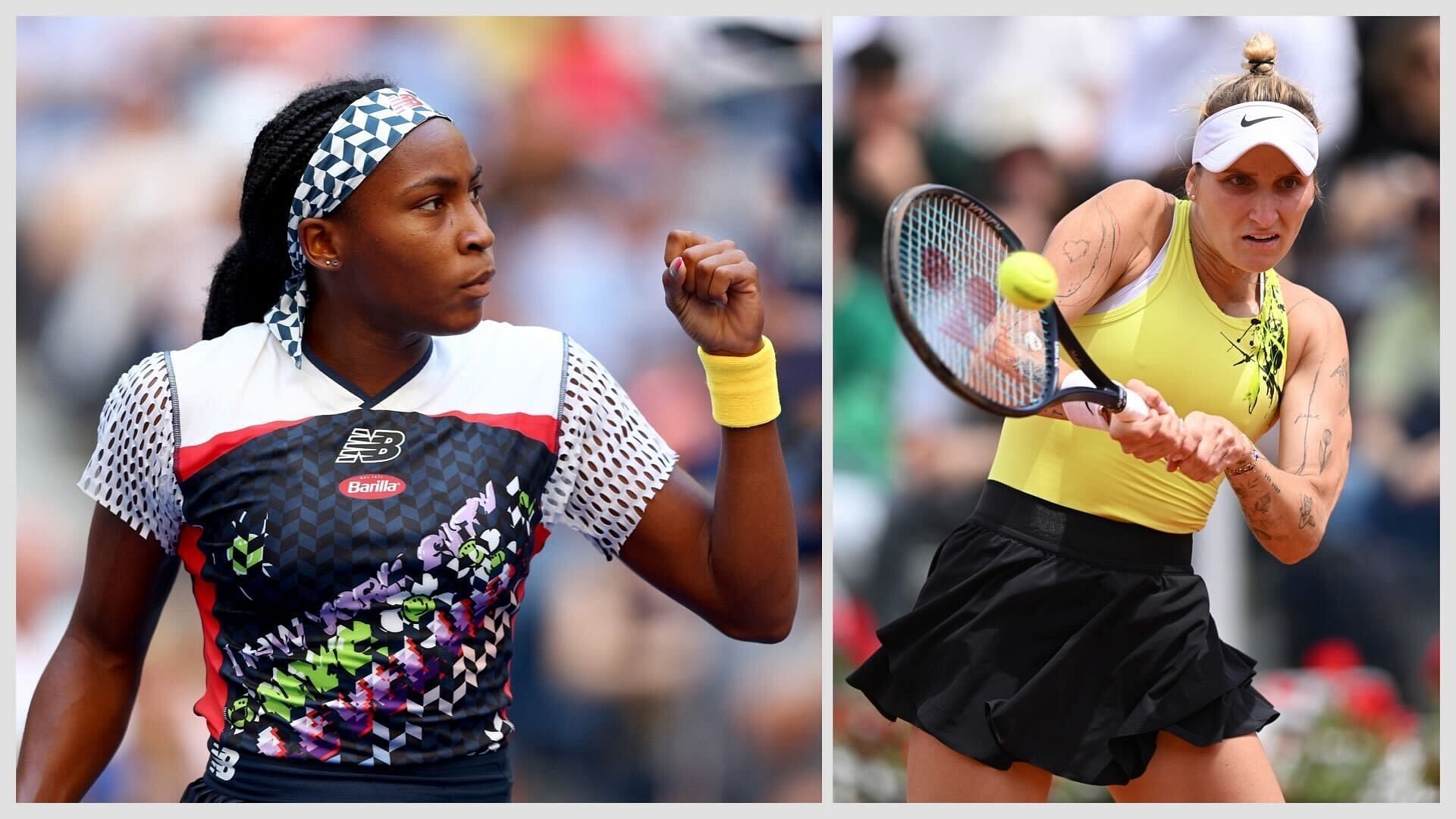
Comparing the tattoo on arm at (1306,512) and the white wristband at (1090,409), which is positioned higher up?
the white wristband at (1090,409)

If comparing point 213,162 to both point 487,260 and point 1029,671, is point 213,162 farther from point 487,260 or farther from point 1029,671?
point 1029,671

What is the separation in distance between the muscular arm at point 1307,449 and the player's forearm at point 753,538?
85cm

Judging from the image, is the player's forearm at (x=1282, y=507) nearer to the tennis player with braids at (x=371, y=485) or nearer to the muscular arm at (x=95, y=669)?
the tennis player with braids at (x=371, y=485)

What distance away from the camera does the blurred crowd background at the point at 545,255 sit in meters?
4.29

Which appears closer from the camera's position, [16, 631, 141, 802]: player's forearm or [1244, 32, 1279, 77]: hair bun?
[16, 631, 141, 802]: player's forearm

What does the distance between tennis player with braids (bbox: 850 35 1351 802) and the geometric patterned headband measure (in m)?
1.18

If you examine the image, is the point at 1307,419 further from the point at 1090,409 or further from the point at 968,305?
the point at 968,305

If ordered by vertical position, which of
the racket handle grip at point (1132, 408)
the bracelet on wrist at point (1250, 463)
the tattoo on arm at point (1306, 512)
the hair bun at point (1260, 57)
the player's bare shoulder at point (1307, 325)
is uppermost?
the hair bun at point (1260, 57)

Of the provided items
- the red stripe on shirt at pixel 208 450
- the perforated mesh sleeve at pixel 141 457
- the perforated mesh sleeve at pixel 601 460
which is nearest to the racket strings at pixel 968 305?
the perforated mesh sleeve at pixel 601 460

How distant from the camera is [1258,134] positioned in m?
2.88


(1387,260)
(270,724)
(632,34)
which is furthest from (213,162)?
(1387,260)

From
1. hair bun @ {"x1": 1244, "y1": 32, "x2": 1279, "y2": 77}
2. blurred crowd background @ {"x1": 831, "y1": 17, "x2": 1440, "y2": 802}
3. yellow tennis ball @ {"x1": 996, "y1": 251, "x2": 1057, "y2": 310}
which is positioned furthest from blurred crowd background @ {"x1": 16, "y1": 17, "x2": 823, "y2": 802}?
yellow tennis ball @ {"x1": 996, "y1": 251, "x2": 1057, "y2": 310}

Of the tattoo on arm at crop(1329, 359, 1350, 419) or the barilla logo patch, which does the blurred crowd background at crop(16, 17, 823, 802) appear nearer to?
the tattoo on arm at crop(1329, 359, 1350, 419)

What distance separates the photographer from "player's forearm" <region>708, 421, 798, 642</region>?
2.70 m
